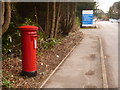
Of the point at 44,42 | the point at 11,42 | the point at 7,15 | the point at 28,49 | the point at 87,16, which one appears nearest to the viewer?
the point at 28,49

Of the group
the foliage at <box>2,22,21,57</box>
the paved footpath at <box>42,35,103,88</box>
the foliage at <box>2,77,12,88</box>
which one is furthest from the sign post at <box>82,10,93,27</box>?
the foliage at <box>2,77,12,88</box>

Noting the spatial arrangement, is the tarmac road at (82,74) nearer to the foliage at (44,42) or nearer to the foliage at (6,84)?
the foliage at (6,84)

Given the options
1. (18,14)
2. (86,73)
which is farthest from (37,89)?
(18,14)

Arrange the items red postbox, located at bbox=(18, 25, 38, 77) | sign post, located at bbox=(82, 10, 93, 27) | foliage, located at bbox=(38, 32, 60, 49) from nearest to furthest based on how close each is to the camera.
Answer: red postbox, located at bbox=(18, 25, 38, 77) < foliage, located at bbox=(38, 32, 60, 49) < sign post, located at bbox=(82, 10, 93, 27)

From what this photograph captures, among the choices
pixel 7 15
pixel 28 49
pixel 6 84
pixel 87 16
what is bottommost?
pixel 6 84

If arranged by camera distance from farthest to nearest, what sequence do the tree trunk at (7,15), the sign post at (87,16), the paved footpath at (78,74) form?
the sign post at (87,16) → the tree trunk at (7,15) → the paved footpath at (78,74)

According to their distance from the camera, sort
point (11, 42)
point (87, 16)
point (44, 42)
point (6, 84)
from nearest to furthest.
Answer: point (6, 84) < point (11, 42) < point (44, 42) < point (87, 16)

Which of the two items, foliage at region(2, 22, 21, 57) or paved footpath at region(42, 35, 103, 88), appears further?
foliage at region(2, 22, 21, 57)

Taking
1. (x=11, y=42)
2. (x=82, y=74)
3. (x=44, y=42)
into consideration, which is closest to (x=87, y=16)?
(x=44, y=42)

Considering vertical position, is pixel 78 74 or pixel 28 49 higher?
pixel 28 49

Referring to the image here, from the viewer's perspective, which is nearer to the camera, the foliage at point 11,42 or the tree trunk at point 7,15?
the tree trunk at point 7,15

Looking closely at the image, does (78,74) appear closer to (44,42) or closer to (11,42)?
(11,42)

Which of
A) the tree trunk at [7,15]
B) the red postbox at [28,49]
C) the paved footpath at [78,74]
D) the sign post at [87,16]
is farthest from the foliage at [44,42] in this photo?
the sign post at [87,16]

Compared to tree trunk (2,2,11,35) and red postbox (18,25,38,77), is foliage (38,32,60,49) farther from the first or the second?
red postbox (18,25,38,77)
